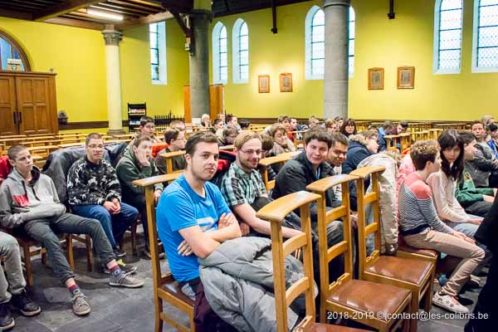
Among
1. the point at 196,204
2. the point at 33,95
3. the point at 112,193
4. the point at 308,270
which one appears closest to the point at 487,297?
the point at 308,270

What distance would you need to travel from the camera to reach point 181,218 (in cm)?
180

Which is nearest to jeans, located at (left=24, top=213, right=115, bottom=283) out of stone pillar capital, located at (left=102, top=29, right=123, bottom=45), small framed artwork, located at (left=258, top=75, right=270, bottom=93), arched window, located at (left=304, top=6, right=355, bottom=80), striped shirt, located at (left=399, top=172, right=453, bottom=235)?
striped shirt, located at (left=399, top=172, right=453, bottom=235)

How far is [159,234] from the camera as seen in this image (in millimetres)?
1946

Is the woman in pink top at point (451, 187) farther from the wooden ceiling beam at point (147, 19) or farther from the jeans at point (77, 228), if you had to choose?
the wooden ceiling beam at point (147, 19)

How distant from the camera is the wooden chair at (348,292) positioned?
69.9 inches

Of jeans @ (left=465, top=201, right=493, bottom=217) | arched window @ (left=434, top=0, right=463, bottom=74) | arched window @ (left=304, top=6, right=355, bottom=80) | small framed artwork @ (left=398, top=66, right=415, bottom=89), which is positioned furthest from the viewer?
arched window @ (left=304, top=6, right=355, bottom=80)

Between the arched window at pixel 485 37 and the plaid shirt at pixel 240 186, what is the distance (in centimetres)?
980

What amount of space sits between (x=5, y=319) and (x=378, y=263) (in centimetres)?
213

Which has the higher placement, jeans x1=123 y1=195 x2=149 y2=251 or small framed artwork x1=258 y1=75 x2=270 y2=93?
small framed artwork x1=258 y1=75 x2=270 y2=93

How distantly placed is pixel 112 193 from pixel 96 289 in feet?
2.57

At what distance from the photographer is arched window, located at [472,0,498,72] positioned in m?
10.1

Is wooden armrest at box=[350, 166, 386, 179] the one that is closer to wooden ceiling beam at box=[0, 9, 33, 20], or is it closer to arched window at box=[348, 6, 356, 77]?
arched window at box=[348, 6, 356, 77]

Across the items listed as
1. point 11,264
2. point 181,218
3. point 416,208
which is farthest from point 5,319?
point 416,208

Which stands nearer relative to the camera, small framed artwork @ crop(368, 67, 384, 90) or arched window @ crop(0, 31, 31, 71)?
arched window @ crop(0, 31, 31, 71)
